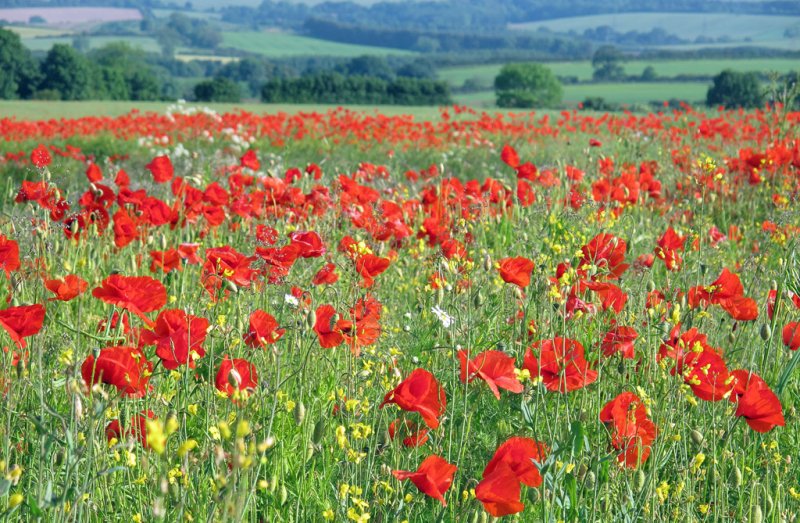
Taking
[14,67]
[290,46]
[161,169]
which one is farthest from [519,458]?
[290,46]

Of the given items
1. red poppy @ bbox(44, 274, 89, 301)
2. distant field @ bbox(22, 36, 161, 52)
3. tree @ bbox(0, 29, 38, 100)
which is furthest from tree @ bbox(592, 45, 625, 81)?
red poppy @ bbox(44, 274, 89, 301)

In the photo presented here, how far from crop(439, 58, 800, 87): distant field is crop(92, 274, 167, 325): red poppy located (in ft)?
192

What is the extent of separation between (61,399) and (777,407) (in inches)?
78.0

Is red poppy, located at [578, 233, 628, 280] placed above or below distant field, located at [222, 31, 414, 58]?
above

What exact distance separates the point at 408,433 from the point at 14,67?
5661 cm

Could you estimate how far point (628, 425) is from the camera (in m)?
1.95

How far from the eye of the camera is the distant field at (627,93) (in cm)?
4519

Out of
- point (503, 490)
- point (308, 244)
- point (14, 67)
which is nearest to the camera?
point (503, 490)

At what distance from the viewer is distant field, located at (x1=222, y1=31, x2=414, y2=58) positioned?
109m

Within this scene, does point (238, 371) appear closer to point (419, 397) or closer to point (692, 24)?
point (419, 397)

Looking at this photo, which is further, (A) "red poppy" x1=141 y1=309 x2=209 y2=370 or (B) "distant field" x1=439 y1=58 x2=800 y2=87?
(B) "distant field" x1=439 y1=58 x2=800 y2=87

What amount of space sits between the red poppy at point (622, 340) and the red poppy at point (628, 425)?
0.32 metres

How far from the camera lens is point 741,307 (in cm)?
263

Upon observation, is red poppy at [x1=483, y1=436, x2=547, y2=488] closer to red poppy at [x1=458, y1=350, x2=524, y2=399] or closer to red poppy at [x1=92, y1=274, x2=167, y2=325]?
red poppy at [x1=458, y1=350, x2=524, y2=399]
